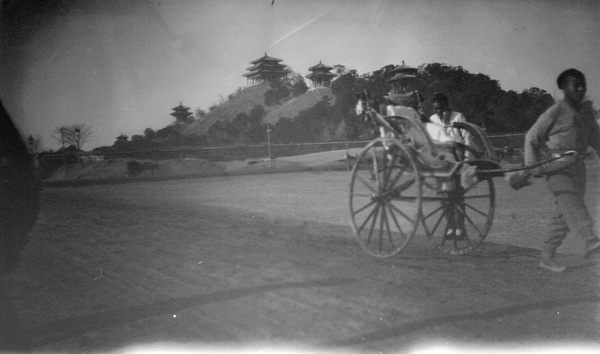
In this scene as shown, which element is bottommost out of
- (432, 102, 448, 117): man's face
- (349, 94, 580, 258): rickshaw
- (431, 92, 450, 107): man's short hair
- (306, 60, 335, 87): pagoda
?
(349, 94, 580, 258): rickshaw

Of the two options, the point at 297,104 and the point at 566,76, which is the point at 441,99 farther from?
the point at 297,104

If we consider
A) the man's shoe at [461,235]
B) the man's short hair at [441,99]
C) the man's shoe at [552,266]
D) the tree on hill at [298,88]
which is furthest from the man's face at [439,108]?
the tree on hill at [298,88]

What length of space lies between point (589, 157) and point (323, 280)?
2.40m

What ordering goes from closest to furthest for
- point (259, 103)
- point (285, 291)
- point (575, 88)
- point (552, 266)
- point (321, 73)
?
point (285, 291), point (575, 88), point (552, 266), point (321, 73), point (259, 103)

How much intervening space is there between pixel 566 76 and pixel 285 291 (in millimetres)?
2730

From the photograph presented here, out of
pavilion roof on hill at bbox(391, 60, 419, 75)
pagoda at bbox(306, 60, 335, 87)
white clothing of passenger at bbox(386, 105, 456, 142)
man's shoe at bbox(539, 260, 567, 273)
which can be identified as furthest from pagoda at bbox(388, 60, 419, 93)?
man's shoe at bbox(539, 260, 567, 273)

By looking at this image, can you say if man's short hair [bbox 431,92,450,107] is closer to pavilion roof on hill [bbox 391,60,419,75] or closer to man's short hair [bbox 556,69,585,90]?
pavilion roof on hill [bbox 391,60,419,75]

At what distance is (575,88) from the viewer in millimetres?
3688


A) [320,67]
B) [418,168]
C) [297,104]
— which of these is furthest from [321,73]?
[297,104]

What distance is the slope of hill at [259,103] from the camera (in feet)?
28.6

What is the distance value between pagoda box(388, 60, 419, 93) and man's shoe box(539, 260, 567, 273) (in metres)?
2.19

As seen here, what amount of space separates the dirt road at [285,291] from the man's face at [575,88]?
4.56 ft

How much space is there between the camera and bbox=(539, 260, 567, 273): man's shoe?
3811 mm

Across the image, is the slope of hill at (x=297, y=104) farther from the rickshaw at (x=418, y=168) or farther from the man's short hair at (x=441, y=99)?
the rickshaw at (x=418, y=168)
